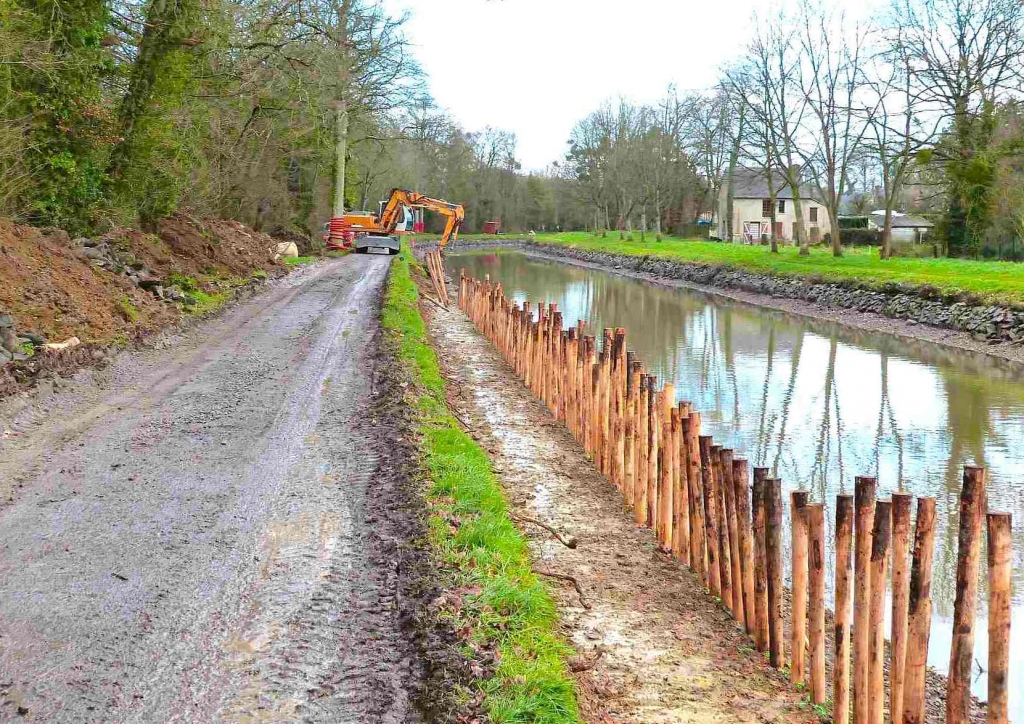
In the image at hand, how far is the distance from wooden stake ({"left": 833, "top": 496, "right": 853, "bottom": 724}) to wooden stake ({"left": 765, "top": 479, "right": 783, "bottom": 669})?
51 centimetres

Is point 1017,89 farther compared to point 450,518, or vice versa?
point 1017,89

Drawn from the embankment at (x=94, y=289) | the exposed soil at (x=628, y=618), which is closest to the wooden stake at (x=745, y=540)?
the exposed soil at (x=628, y=618)

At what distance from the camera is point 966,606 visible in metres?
4.10

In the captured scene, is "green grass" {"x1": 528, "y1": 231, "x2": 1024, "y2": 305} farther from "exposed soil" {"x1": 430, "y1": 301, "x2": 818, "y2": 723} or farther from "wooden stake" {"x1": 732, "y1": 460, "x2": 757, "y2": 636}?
"wooden stake" {"x1": 732, "y1": 460, "x2": 757, "y2": 636}

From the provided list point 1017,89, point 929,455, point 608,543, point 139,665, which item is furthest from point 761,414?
point 1017,89

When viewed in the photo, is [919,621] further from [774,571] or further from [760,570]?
[760,570]

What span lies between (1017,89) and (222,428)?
29.0 metres

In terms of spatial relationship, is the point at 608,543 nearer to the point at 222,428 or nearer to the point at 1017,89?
the point at 222,428

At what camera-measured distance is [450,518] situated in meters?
6.46

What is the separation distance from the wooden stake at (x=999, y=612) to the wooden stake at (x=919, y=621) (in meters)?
0.27

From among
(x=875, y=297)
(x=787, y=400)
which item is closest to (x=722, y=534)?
(x=787, y=400)

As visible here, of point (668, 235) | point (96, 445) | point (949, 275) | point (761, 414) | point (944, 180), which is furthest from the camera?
point (668, 235)

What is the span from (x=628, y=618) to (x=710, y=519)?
934 millimetres

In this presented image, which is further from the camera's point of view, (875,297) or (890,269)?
(890,269)
